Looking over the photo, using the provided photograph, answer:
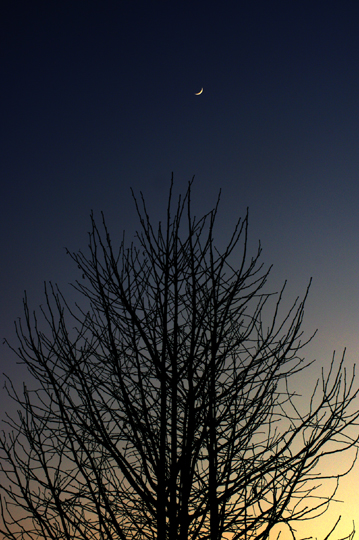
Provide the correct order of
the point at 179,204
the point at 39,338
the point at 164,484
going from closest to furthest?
1. the point at 164,484
2. the point at 39,338
3. the point at 179,204

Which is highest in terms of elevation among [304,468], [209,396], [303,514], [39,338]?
[39,338]

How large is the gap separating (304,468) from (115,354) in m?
1.45

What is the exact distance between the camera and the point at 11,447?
2.97 meters

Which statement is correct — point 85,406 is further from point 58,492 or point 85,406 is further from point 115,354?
point 58,492

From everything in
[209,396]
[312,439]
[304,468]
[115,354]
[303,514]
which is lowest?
[303,514]

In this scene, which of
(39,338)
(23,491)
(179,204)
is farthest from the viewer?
(179,204)

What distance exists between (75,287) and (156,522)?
1.83 m

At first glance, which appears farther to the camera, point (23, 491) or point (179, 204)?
point (179, 204)

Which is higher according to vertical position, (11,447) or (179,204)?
(179,204)

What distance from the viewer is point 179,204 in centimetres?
314

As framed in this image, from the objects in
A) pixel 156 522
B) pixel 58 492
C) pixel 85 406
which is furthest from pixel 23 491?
pixel 156 522

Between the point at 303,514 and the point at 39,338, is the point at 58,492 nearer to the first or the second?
the point at 39,338

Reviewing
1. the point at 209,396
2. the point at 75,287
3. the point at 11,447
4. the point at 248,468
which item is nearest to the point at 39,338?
the point at 75,287

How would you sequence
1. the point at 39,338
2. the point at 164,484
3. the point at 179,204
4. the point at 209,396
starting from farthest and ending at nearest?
the point at 179,204 → the point at 39,338 → the point at 209,396 → the point at 164,484
